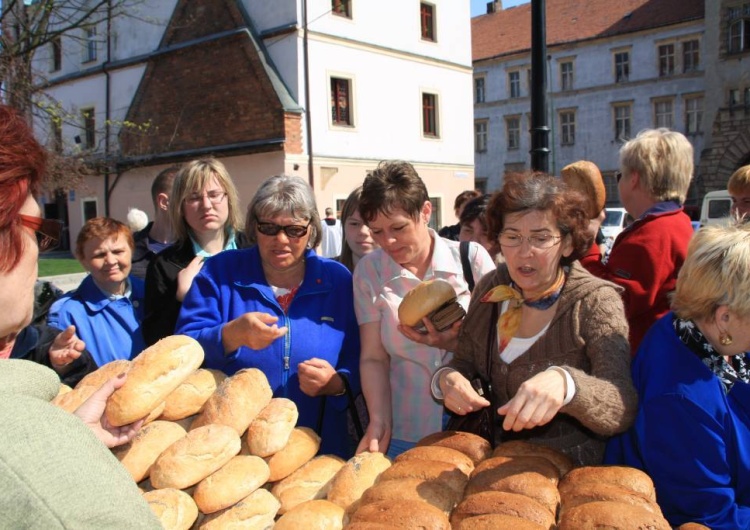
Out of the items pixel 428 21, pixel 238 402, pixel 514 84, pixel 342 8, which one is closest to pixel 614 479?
pixel 238 402

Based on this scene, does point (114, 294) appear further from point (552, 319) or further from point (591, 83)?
Answer: point (591, 83)

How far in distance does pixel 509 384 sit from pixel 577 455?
0.31 m

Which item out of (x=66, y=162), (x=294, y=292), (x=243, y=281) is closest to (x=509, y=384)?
(x=294, y=292)

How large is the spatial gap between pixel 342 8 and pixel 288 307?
18.1 metres

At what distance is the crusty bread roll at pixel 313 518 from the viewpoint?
1635mm

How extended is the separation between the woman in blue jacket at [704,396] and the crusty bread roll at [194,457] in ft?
4.04

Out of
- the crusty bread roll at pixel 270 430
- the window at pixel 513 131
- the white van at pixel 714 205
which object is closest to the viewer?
the crusty bread roll at pixel 270 430

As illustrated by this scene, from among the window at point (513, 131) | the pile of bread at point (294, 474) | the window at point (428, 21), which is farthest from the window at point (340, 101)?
the window at point (513, 131)

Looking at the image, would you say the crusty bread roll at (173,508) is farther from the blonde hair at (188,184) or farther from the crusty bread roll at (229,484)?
the blonde hair at (188,184)

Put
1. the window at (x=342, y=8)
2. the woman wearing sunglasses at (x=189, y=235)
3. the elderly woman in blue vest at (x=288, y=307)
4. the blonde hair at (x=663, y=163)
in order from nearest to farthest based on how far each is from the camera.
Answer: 1. the elderly woman in blue vest at (x=288, y=307)
2. the blonde hair at (x=663, y=163)
3. the woman wearing sunglasses at (x=189, y=235)
4. the window at (x=342, y=8)

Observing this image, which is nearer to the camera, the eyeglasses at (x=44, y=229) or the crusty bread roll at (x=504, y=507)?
the eyeglasses at (x=44, y=229)

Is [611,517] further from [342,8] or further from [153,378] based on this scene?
[342,8]

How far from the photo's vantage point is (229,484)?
180 cm

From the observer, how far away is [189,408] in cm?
215
